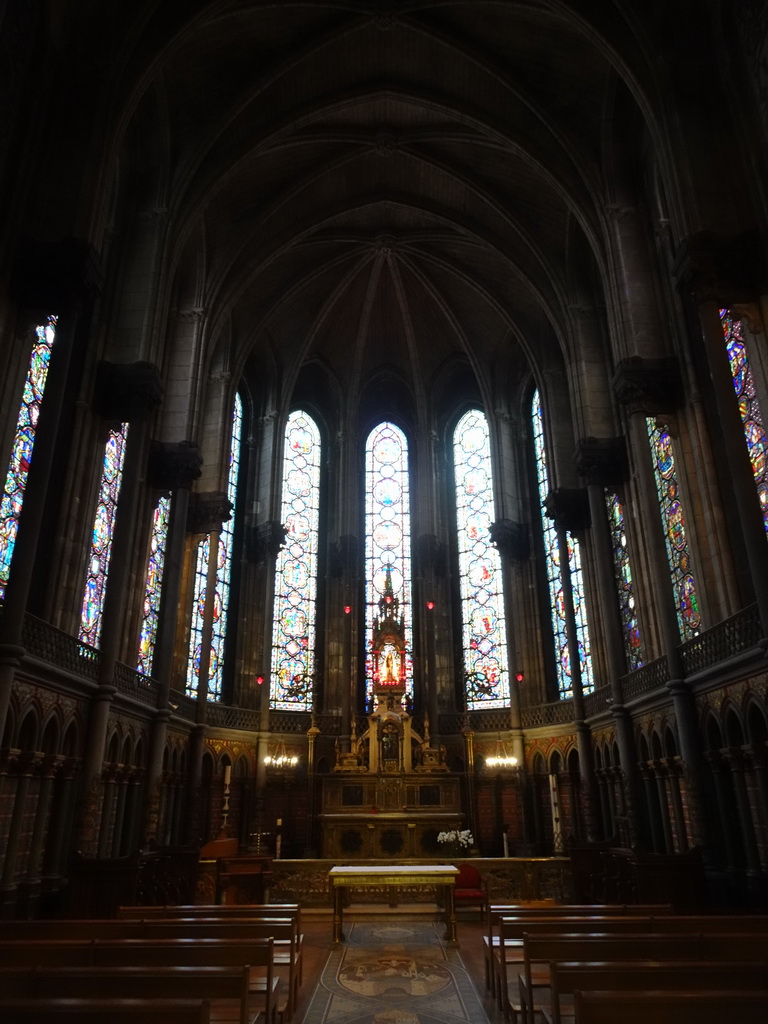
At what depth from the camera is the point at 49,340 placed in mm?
15547

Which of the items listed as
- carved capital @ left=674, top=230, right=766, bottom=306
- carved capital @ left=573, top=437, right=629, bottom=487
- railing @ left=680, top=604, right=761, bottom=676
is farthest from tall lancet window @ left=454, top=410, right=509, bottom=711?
carved capital @ left=674, top=230, right=766, bottom=306

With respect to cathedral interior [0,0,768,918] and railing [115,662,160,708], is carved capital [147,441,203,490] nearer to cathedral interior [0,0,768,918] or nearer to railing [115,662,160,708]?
cathedral interior [0,0,768,918]

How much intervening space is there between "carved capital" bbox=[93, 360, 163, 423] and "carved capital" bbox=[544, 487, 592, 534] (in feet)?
40.1

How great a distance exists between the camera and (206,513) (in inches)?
901

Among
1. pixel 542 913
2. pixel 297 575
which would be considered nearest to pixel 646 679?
pixel 542 913

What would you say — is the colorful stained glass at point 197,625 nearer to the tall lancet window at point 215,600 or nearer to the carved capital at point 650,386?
the tall lancet window at point 215,600

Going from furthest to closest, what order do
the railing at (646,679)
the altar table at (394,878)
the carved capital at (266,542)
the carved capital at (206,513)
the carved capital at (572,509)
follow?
the carved capital at (266,542) → the carved capital at (572,509) → the carved capital at (206,513) → the railing at (646,679) → the altar table at (394,878)

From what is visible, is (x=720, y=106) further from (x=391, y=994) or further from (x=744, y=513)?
(x=391, y=994)

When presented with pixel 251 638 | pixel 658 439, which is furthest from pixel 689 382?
pixel 251 638

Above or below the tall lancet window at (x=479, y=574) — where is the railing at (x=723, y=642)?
below

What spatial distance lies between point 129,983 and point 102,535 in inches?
537

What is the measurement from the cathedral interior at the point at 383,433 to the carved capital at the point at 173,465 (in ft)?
0.26

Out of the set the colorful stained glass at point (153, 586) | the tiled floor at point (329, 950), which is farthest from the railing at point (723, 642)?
the colorful stained glass at point (153, 586)

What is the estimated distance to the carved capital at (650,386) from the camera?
55.6ft
